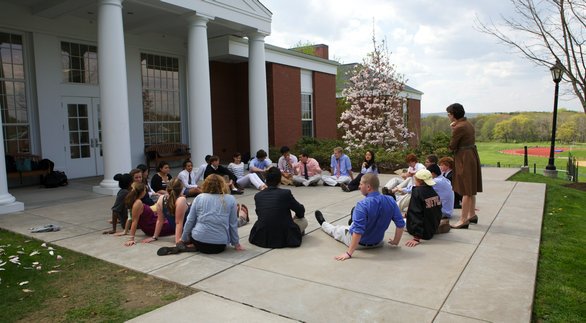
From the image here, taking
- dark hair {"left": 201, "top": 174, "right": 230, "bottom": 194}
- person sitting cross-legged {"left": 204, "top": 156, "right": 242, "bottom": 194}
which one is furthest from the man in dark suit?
person sitting cross-legged {"left": 204, "top": 156, "right": 242, "bottom": 194}

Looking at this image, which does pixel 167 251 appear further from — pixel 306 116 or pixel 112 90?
pixel 306 116

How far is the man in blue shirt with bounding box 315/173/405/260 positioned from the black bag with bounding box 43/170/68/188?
9573mm

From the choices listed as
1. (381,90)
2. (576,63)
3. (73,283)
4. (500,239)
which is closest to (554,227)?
(500,239)

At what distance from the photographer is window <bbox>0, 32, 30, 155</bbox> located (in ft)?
38.5

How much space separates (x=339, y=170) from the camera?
1187 centimetres

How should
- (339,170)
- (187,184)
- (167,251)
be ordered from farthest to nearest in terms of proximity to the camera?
(339,170), (187,184), (167,251)

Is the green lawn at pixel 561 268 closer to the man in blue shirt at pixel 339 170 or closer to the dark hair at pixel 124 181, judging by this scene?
the man in blue shirt at pixel 339 170

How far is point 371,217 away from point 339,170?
6579 millimetres

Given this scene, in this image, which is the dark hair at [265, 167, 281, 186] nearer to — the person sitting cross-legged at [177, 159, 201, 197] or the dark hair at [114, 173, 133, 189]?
the dark hair at [114, 173, 133, 189]

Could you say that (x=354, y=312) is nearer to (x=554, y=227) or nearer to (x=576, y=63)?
(x=554, y=227)

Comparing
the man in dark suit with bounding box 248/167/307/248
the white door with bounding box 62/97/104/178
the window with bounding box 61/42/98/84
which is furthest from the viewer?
the white door with bounding box 62/97/104/178

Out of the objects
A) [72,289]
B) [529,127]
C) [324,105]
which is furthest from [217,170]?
[529,127]

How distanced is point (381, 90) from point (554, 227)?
38.2 feet

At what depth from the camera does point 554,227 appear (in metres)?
7.06
